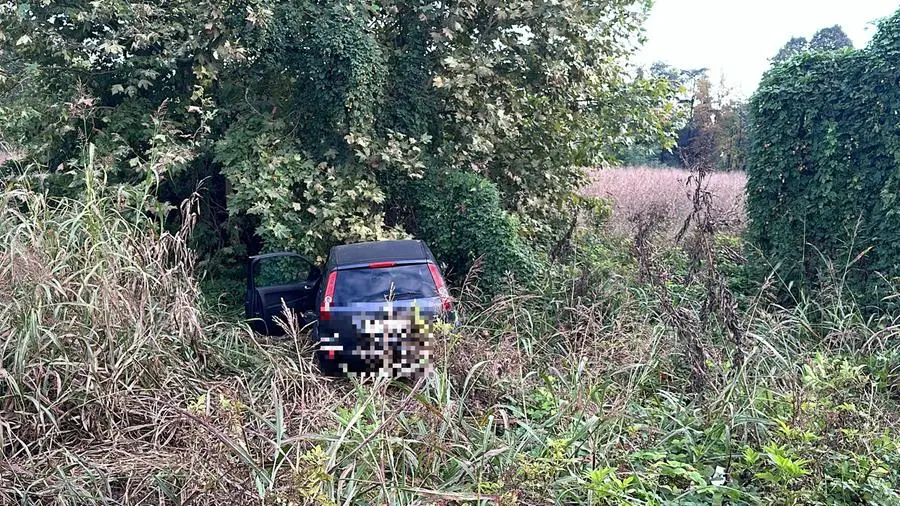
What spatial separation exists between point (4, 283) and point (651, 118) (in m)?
8.38

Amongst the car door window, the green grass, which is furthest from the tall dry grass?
the green grass

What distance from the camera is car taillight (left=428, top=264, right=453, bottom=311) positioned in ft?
17.5

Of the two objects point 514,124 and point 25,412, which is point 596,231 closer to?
point 514,124

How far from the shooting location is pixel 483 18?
8.37 m

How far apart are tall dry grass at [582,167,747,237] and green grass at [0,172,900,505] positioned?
5.24m

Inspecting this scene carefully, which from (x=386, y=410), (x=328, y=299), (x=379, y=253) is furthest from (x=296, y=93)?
(x=386, y=410)

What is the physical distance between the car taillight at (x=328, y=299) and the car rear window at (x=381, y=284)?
0.04m

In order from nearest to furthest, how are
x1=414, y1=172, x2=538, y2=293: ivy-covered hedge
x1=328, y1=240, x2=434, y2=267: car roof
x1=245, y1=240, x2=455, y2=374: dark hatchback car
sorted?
x1=245, y1=240, x2=455, y2=374: dark hatchback car, x1=328, y1=240, x2=434, y2=267: car roof, x1=414, y1=172, x2=538, y2=293: ivy-covered hedge

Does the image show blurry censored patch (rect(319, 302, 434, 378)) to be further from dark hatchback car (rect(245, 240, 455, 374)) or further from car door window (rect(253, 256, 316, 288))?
Answer: car door window (rect(253, 256, 316, 288))

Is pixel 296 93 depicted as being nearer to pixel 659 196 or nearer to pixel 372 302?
pixel 372 302

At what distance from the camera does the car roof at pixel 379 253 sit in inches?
217

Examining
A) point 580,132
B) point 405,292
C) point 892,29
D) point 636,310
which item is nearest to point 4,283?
point 405,292

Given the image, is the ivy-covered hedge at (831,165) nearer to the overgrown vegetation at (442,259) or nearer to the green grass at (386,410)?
the overgrown vegetation at (442,259)

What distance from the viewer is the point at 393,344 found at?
469cm
